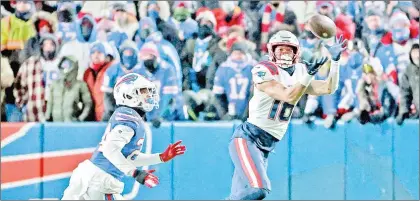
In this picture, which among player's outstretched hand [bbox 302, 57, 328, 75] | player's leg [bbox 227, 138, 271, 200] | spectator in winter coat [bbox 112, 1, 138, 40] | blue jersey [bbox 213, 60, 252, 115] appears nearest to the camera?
player's outstretched hand [bbox 302, 57, 328, 75]

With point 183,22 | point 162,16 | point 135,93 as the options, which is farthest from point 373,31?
point 135,93

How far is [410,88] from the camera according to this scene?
27.6 feet

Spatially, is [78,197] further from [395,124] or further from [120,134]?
[395,124]

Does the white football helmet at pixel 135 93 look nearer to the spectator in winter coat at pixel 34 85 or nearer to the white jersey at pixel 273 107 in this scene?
the white jersey at pixel 273 107

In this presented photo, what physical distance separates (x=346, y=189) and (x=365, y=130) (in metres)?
0.51

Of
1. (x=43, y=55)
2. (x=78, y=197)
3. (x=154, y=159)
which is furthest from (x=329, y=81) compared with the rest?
(x=43, y=55)

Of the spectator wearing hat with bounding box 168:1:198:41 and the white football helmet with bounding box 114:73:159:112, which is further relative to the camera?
the spectator wearing hat with bounding box 168:1:198:41

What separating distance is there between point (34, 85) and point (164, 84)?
3.46 feet

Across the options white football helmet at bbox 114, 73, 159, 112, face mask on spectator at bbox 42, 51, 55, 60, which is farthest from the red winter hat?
white football helmet at bbox 114, 73, 159, 112

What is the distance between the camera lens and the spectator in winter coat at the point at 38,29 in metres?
8.37

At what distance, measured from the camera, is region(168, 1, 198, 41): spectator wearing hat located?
8.47 m

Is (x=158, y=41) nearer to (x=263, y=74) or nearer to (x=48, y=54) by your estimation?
(x=48, y=54)

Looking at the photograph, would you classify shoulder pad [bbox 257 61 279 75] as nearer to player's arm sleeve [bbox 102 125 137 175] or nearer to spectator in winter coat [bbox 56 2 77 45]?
player's arm sleeve [bbox 102 125 137 175]

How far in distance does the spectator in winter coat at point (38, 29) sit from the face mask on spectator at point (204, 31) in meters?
1.18
